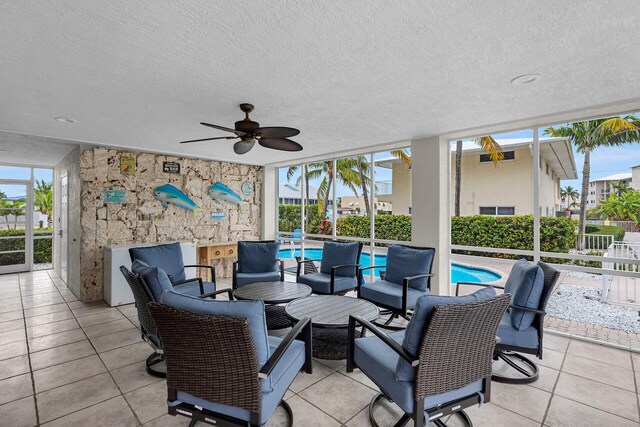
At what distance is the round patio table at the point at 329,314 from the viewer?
2844mm

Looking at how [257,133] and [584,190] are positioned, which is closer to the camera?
[257,133]

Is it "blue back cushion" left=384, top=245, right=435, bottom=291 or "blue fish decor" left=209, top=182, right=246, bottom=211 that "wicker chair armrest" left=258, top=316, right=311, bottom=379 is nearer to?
"blue back cushion" left=384, top=245, right=435, bottom=291

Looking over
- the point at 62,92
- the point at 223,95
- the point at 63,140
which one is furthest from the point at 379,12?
the point at 63,140

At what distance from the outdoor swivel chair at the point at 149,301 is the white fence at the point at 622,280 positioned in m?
4.56

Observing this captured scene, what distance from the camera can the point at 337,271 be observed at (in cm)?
473

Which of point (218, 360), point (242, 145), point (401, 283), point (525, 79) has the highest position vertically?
point (525, 79)

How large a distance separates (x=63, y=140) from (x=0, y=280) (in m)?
3.83

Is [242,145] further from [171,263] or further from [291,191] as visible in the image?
[291,191]

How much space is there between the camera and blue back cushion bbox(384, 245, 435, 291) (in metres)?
4.00

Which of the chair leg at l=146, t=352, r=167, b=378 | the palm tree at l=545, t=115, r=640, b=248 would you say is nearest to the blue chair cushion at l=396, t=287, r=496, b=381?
the chair leg at l=146, t=352, r=167, b=378

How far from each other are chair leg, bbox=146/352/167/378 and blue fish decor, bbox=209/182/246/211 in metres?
3.85

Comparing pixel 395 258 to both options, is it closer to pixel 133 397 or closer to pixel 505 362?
pixel 505 362

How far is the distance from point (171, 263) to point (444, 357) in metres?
3.68

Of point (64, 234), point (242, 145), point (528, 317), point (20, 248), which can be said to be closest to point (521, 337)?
point (528, 317)
